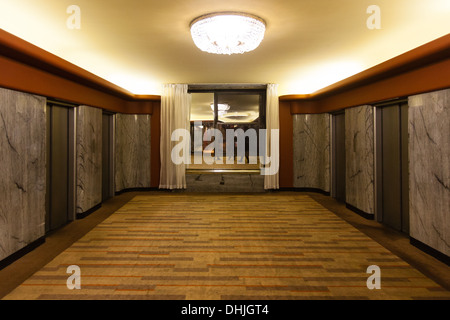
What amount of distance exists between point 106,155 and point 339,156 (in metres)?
5.34

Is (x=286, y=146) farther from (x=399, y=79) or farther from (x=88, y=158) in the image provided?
(x=88, y=158)

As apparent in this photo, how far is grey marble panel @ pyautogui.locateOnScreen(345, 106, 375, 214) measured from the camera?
5.36 meters

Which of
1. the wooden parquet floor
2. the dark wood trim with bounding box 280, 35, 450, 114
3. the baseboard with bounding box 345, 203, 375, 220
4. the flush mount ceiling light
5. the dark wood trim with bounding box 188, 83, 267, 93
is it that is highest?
the dark wood trim with bounding box 188, 83, 267, 93

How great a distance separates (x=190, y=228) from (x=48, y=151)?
2.43m

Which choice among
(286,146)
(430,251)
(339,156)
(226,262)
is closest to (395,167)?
(430,251)

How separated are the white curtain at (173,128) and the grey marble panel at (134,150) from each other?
1.45ft

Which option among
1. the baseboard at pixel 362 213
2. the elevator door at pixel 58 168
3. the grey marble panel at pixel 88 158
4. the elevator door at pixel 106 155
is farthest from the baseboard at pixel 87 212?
the baseboard at pixel 362 213

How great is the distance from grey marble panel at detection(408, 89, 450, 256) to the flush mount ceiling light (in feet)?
7.17

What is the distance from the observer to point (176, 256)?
12.0ft

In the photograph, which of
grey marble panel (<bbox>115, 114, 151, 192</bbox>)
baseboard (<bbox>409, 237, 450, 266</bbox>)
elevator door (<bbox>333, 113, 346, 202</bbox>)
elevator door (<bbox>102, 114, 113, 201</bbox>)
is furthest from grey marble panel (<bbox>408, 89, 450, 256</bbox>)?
grey marble panel (<bbox>115, 114, 151, 192</bbox>)

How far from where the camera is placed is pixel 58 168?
5.00 meters

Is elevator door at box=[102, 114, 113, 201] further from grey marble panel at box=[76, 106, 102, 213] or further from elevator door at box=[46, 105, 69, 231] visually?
elevator door at box=[46, 105, 69, 231]
